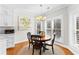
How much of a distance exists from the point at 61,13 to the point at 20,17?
0.78 meters

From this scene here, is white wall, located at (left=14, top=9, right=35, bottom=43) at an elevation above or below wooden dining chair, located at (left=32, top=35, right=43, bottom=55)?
above

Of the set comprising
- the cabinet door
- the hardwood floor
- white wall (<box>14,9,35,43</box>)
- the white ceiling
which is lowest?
the hardwood floor

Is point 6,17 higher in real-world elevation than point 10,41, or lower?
higher

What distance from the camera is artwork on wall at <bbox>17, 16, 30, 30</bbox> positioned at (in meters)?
2.45

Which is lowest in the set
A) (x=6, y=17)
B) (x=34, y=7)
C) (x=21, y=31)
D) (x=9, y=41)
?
(x=9, y=41)

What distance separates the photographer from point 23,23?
252 cm

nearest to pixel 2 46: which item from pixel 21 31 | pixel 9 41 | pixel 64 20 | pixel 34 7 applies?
pixel 9 41

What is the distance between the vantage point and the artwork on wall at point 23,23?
2.45 m

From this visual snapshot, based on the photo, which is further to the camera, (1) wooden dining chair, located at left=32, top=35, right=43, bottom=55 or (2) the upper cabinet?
(1) wooden dining chair, located at left=32, top=35, right=43, bottom=55

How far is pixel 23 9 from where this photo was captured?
243cm

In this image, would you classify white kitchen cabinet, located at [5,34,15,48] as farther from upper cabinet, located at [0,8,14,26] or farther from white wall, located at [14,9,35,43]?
upper cabinet, located at [0,8,14,26]

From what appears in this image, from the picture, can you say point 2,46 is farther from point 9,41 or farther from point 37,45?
point 37,45

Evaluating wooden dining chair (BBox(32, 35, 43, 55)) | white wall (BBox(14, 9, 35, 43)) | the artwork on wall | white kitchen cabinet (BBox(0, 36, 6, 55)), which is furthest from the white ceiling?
white kitchen cabinet (BBox(0, 36, 6, 55))
